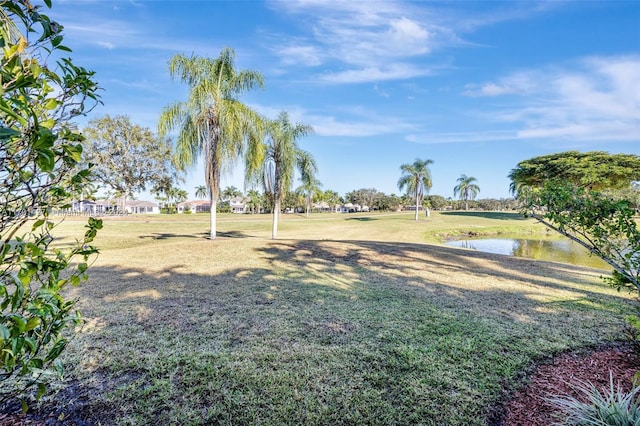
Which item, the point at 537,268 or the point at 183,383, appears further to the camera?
the point at 537,268

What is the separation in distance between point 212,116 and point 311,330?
380 inches

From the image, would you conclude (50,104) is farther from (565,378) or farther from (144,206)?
(144,206)

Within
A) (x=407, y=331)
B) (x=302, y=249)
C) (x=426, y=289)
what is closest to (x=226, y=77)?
(x=302, y=249)

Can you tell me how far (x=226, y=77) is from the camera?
38.1 feet

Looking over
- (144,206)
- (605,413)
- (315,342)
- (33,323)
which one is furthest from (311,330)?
(144,206)

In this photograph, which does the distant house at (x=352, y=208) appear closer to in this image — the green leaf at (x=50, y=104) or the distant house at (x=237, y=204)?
the distant house at (x=237, y=204)

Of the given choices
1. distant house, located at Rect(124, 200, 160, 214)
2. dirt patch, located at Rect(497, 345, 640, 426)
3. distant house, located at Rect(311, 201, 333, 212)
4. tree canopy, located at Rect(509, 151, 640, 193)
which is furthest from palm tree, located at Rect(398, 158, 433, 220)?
distant house, located at Rect(124, 200, 160, 214)

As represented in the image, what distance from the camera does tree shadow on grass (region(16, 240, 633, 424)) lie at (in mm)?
2584

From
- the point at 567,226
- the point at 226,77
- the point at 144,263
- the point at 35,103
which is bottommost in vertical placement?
the point at 144,263

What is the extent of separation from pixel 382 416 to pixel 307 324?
73.4 inches

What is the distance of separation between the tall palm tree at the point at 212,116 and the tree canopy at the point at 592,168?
30.8 m

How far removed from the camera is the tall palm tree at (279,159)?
13.2m

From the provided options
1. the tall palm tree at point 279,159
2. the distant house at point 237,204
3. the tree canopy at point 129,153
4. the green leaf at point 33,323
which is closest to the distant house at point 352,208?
the distant house at point 237,204

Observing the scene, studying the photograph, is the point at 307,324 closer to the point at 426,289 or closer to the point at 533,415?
the point at 533,415
